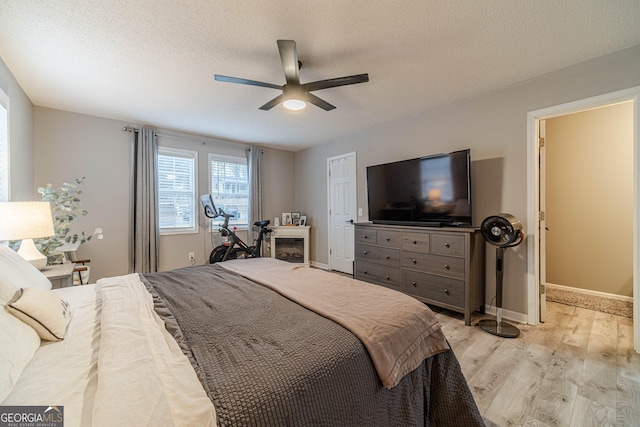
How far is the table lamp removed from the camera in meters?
1.88

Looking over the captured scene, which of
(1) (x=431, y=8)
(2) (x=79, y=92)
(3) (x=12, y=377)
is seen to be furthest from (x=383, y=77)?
(2) (x=79, y=92)

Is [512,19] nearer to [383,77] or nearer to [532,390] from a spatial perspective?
[383,77]

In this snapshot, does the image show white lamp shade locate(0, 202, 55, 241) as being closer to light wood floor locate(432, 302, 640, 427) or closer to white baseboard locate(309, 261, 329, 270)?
light wood floor locate(432, 302, 640, 427)

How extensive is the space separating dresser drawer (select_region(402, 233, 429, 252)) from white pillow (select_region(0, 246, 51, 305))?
316 cm

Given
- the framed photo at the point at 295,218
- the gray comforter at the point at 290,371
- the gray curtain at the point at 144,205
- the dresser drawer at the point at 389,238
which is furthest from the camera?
the framed photo at the point at 295,218

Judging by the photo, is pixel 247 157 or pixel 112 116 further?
pixel 247 157

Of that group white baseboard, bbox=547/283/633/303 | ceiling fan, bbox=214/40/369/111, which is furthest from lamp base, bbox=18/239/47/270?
white baseboard, bbox=547/283/633/303

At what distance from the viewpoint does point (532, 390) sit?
1.72 metres

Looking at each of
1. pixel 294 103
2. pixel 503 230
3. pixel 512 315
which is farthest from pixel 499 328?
pixel 294 103

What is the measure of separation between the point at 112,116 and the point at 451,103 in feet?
15.4

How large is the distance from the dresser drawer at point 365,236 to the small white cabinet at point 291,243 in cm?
A: 173

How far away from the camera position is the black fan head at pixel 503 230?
8.02ft

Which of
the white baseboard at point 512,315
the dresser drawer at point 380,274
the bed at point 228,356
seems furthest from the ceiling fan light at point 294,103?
the white baseboard at point 512,315

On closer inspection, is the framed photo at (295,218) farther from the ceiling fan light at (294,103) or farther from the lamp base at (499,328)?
the lamp base at (499,328)
